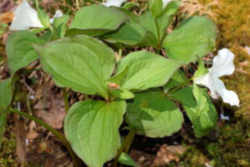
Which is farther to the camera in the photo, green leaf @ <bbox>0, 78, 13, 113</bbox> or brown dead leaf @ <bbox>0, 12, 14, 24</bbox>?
brown dead leaf @ <bbox>0, 12, 14, 24</bbox>

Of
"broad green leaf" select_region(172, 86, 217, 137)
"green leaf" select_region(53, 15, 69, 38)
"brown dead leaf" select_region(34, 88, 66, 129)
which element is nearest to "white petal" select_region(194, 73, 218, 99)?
"broad green leaf" select_region(172, 86, 217, 137)

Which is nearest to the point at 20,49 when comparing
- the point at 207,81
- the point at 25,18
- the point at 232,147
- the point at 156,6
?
the point at 25,18

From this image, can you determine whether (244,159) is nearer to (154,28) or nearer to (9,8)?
(154,28)

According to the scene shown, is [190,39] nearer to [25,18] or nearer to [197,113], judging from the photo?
[197,113]

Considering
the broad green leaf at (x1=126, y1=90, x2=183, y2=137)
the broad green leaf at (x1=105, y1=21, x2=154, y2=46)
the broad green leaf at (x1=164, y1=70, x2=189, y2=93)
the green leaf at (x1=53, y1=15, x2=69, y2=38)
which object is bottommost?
the broad green leaf at (x1=126, y1=90, x2=183, y2=137)

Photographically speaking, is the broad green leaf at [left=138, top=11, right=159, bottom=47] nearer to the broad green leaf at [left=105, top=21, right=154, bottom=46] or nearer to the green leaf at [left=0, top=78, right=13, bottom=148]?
the broad green leaf at [left=105, top=21, right=154, bottom=46]

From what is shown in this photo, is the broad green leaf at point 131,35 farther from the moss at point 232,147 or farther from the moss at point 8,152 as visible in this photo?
the moss at point 8,152
